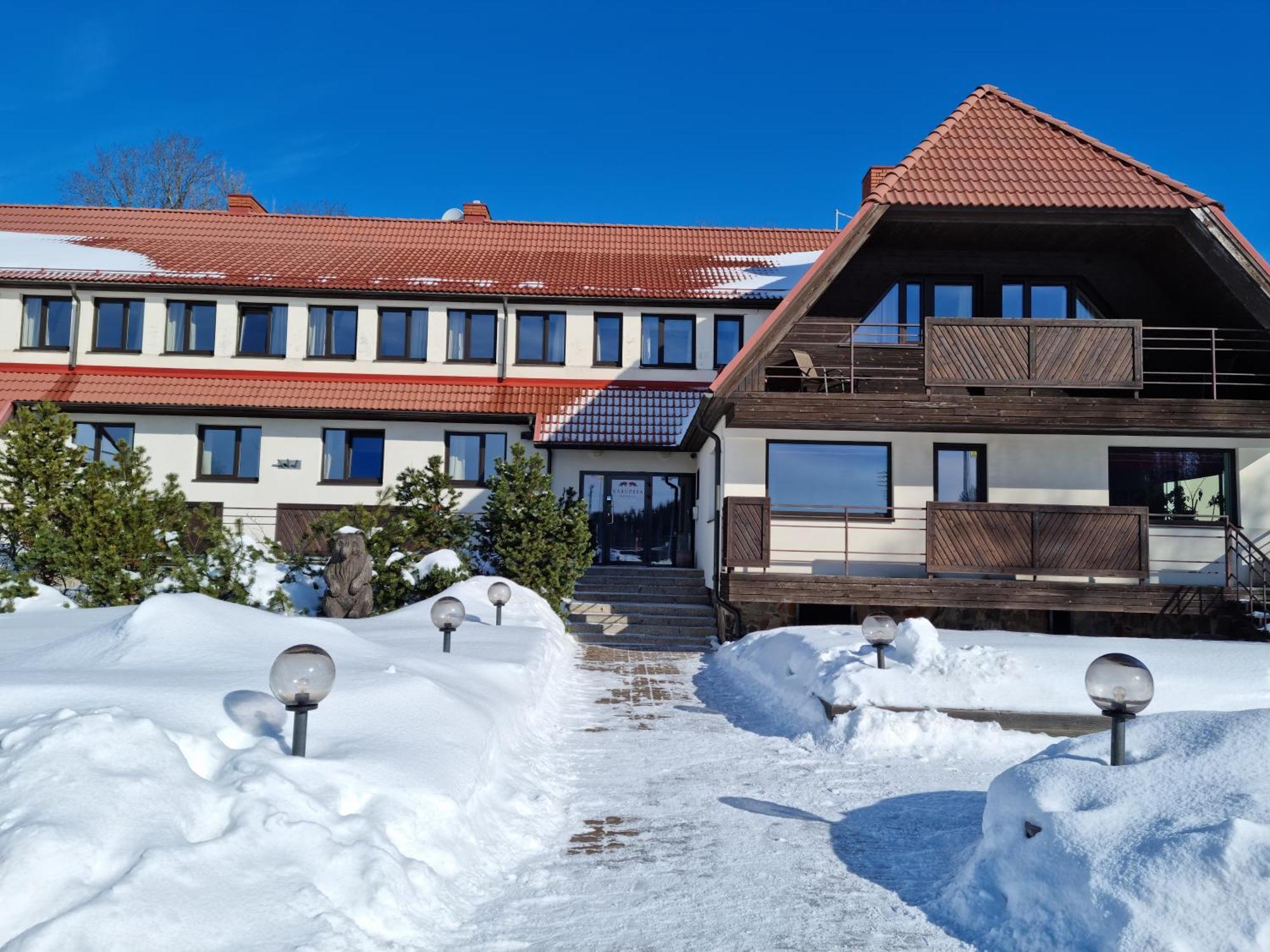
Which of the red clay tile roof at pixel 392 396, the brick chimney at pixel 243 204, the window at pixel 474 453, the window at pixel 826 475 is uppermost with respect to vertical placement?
→ the brick chimney at pixel 243 204

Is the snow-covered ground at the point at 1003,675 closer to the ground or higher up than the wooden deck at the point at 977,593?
closer to the ground

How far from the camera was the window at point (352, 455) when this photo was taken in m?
19.6

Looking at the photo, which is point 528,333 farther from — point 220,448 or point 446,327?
point 220,448

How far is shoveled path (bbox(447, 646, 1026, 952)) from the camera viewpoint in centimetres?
418

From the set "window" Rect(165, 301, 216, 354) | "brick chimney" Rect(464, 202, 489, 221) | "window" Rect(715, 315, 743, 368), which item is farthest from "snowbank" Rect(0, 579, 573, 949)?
"brick chimney" Rect(464, 202, 489, 221)

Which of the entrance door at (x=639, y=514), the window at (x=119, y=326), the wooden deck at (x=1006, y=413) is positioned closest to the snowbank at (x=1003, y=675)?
the wooden deck at (x=1006, y=413)

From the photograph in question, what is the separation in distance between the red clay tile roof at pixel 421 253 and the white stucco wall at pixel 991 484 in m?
6.39

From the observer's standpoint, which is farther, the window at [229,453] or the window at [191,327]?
the window at [191,327]

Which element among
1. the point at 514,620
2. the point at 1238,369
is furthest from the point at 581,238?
the point at 1238,369

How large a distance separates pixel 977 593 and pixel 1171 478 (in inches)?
179

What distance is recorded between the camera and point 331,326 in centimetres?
2069

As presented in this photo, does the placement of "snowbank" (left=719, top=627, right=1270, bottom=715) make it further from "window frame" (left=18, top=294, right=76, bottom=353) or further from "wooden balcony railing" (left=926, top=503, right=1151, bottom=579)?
"window frame" (left=18, top=294, right=76, bottom=353)

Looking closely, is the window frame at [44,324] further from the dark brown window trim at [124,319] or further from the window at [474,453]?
the window at [474,453]

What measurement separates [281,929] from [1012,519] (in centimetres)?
1253
